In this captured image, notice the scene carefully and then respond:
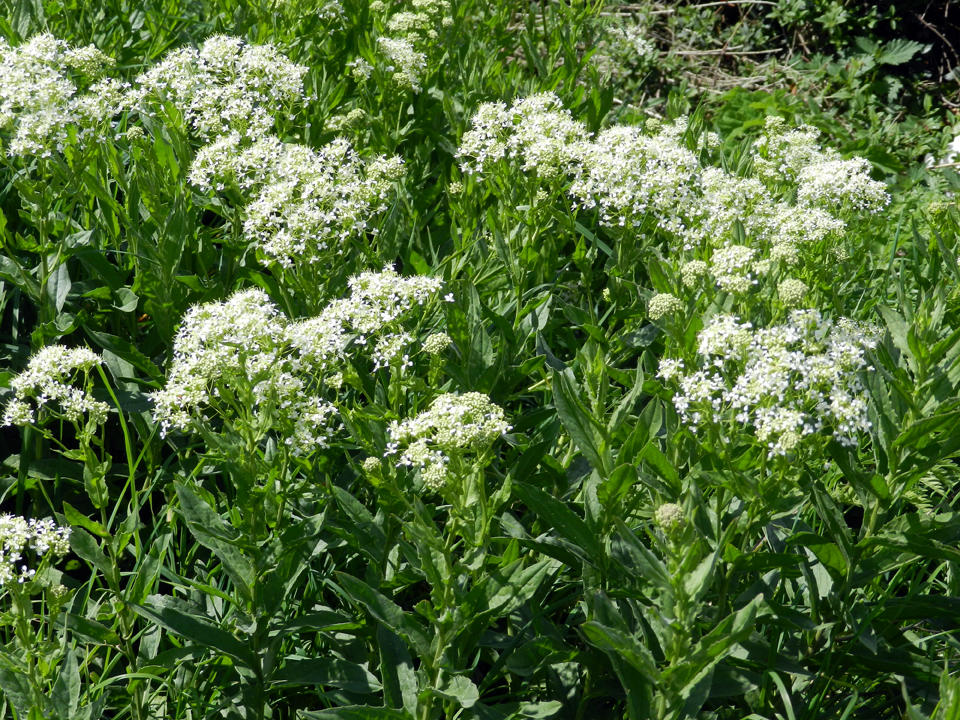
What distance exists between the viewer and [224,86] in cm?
415

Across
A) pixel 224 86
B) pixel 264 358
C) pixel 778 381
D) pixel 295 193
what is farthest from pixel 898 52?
pixel 264 358

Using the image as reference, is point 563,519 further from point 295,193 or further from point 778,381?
point 295,193

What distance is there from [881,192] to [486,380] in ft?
5.93

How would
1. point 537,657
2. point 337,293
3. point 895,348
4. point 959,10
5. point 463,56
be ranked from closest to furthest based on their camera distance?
point 537,657
point 895,348
point 337,293
point 463,56
point 959,10

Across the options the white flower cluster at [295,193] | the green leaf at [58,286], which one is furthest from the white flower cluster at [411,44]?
the green leaf at [58,286]

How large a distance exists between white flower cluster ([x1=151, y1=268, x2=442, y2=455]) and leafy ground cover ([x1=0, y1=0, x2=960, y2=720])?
0.04 feet

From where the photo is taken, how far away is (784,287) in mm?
3135

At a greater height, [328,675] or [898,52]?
[898,52]

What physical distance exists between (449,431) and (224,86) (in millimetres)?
2293

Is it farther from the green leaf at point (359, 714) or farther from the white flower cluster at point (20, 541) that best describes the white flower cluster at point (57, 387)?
the green leaf at point (359, 714)

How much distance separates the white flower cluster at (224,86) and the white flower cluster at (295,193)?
0.17 metres

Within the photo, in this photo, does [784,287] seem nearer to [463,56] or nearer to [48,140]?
[48,140]

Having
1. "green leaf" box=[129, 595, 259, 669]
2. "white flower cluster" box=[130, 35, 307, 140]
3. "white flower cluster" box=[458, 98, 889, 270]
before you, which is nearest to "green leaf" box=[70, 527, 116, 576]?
"green leaf" box=[129, 595, 259, 669]

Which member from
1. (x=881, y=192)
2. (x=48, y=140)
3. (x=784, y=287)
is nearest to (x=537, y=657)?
(x=784, y=287)
